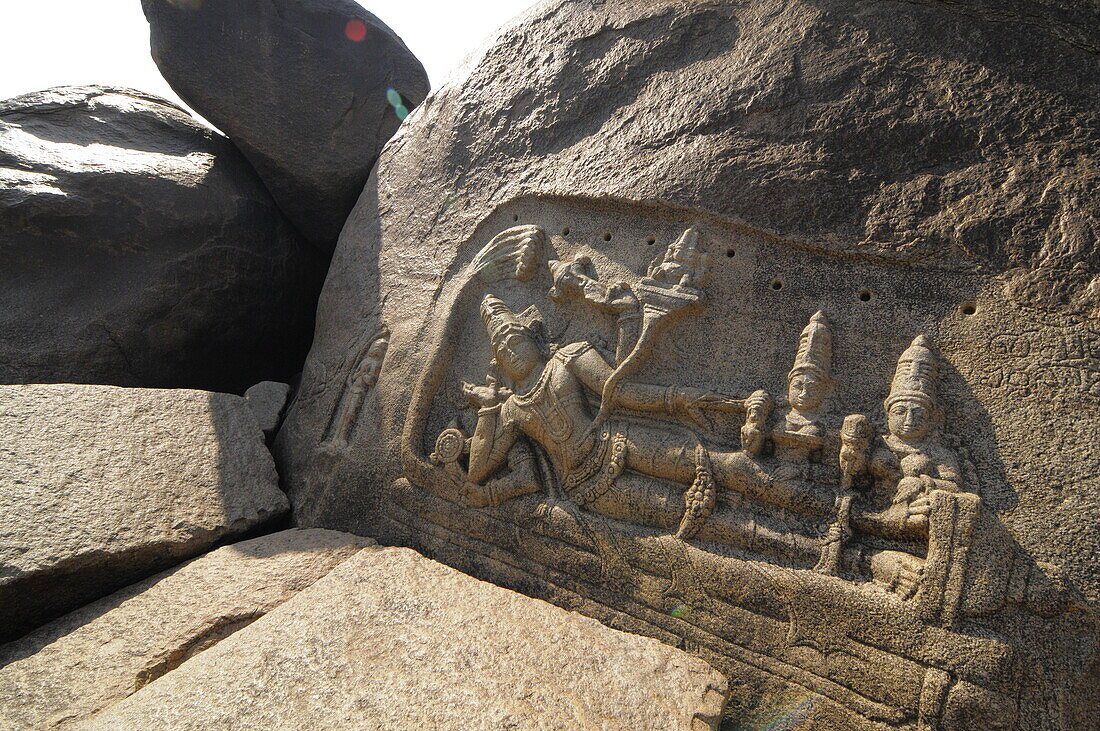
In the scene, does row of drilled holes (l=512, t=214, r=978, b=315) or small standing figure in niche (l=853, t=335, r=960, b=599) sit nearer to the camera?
small standing figure in niche (l=853, t=335, r=960, b=599)

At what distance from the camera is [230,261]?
4238mm

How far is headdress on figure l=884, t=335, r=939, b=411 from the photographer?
1963 millimetres

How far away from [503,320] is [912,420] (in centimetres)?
150

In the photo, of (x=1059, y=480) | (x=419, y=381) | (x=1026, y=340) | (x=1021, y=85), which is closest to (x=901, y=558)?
(x=1059, y=480)

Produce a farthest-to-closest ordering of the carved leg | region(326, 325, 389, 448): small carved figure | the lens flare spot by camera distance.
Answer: the lens flare spot → region(326, 325, 389, 448): small carved figure → the carved leg

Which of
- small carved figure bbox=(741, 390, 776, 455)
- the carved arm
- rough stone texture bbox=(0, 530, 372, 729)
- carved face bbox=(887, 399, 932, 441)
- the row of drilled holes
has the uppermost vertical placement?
the row of drilled holes

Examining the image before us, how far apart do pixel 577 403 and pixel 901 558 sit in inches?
44.8

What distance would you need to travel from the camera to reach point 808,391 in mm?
2104

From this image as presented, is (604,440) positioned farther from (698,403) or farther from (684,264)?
(684,264)

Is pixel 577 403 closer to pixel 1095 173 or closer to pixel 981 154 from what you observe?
pixel 981 154

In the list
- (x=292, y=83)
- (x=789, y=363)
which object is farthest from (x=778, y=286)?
(x=292, y=83)

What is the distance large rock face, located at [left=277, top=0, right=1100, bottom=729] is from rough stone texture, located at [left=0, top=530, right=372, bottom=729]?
0.40m

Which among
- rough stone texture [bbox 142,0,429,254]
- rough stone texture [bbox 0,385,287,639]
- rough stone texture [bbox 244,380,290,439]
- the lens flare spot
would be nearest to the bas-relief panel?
rough stone texture [bbox 0,385,287,639]

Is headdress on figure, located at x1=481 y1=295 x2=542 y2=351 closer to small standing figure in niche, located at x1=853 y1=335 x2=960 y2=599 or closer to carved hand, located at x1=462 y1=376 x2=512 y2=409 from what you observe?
carved hand, located at x1=462 y1=376 x2=512 y2=409
